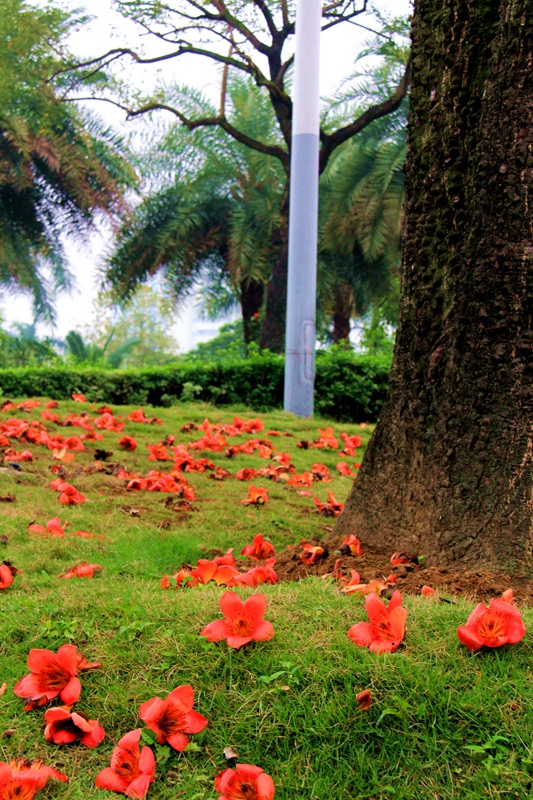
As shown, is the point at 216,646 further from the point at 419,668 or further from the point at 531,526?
the point at 531,526

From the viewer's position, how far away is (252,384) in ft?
34.9

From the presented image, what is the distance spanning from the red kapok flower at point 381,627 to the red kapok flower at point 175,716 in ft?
1.57

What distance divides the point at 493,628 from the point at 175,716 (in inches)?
34.0

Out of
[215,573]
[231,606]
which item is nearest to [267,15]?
[215,573]

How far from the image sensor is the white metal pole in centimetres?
897

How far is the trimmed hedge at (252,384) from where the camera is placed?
10.4m

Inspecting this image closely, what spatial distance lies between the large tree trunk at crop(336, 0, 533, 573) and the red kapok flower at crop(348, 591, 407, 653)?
2.45ft

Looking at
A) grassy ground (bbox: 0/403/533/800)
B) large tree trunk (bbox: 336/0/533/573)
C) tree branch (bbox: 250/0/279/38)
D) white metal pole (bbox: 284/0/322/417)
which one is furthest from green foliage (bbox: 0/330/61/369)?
grassy ground (bbox: 0/403/533/800)

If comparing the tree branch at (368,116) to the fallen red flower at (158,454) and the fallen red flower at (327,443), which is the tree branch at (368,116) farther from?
the fallen red flower at (158,454)

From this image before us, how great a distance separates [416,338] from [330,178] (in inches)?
717

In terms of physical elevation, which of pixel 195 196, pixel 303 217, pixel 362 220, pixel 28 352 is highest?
pixel 195 196

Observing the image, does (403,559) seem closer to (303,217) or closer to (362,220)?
(303,217)

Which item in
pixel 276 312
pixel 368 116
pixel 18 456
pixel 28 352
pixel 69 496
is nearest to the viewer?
pixel 69 496

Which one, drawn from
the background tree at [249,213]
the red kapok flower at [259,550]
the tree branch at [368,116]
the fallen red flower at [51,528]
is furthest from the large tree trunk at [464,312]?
the background tree at [249,213]
